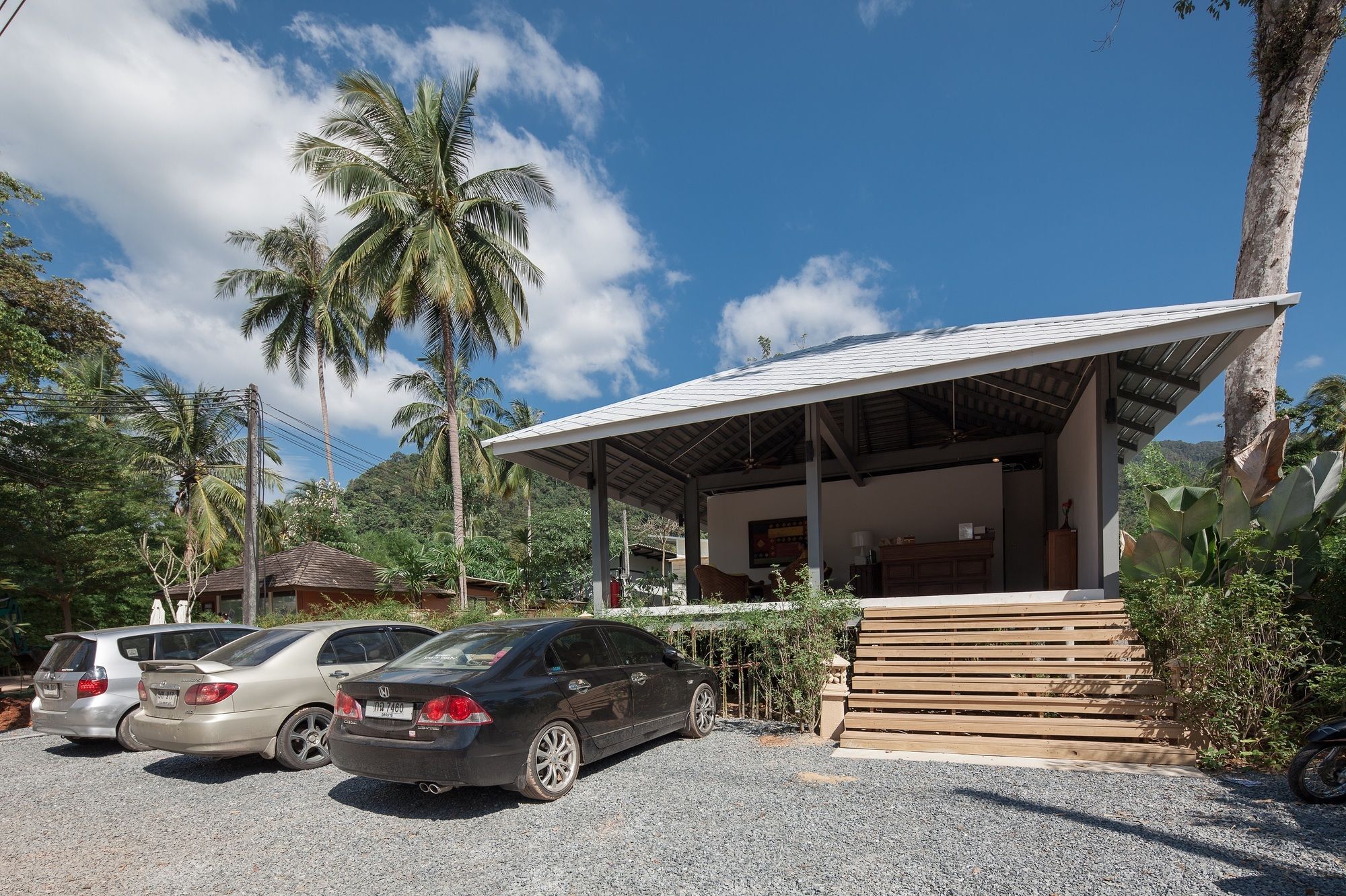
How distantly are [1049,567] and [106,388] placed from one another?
28346mm

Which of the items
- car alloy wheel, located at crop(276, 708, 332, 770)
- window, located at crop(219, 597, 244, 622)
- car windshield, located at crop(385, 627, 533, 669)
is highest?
car windshield, located at crop(385, 627, 533, 669)

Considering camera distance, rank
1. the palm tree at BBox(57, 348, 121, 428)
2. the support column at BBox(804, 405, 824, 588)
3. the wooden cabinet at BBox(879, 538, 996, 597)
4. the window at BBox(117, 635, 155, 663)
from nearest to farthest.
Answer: the window at BBox(117, 635, 155, 663), the support column at BBox(804, 405, 824, 588), the wooden cabinet at BBox(879, 538, 996, 597), the palm tree at BBox(57, 348, 121, 428)

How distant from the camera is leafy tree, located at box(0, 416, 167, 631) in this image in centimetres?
1523

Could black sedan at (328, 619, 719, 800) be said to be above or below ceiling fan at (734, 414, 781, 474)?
below

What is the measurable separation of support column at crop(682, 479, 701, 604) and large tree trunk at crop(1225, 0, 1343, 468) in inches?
377

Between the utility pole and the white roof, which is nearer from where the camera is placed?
the white roof

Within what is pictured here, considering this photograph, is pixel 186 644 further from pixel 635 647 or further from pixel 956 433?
pixel 956 433

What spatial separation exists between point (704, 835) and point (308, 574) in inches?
837

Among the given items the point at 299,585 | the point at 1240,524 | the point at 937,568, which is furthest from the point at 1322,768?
the point at 299,585

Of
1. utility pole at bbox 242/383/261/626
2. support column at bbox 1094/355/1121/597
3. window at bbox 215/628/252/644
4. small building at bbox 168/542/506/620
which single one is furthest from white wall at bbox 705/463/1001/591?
window at bbox 215/628/252/644

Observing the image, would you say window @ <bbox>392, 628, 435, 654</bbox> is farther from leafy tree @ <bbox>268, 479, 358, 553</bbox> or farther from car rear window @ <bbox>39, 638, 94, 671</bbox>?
leafy tree @ <bbox>268, 479, 358, 553</bbox>

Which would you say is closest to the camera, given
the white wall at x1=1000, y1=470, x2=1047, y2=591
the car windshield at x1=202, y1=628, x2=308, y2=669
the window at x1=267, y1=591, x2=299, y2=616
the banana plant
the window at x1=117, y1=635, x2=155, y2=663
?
the car windshield at x1=202, y1=628, x2=308, y2=669

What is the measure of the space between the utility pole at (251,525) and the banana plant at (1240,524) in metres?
15.2

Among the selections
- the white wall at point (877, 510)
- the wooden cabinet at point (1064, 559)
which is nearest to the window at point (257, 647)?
the wooden cabinet at point (1064, 559)
